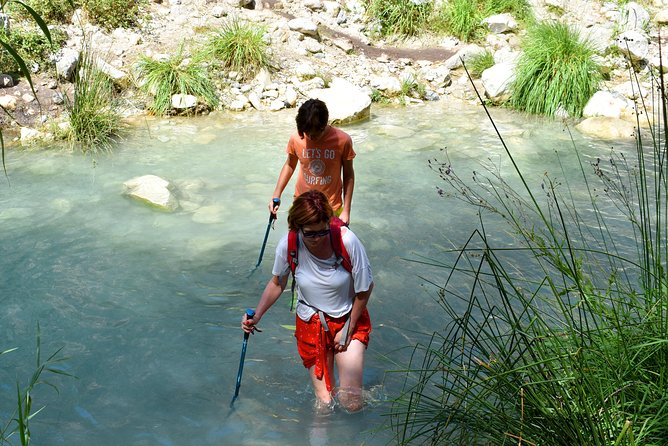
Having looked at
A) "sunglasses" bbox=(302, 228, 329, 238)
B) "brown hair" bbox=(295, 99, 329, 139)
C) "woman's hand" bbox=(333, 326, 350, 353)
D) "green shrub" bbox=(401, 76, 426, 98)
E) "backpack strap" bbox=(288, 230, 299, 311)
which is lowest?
"green shrub" bbox=(401, 76, 426, 98)

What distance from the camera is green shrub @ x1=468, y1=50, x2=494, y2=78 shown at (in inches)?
506

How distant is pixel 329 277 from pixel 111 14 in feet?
32.5

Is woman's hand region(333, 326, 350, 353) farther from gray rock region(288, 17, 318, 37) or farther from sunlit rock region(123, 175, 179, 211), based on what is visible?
gray rock region(288, 17, 318, 37)

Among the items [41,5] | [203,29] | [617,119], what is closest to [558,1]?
[617,119]

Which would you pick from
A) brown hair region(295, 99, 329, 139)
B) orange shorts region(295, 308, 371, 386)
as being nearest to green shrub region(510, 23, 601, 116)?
brown hair region(295, 99, 329, 139)

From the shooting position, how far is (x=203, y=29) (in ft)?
41.2

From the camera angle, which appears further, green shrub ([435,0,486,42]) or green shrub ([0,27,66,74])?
green shrub ([435,0,486,42])

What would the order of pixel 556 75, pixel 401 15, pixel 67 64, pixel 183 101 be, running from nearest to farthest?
1. pixel 67 64
2. pixel 183 101
3. pixel 556 75
4. pixel 401 15

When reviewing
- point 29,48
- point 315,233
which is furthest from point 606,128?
point 29,48

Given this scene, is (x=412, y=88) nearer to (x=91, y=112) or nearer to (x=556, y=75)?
(x=556, y=75)

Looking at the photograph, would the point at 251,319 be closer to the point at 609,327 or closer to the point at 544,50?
the point at 609,327

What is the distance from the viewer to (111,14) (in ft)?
39.9

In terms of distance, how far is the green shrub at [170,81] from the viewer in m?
10.9

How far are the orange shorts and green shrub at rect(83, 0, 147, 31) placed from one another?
31.7 feet
